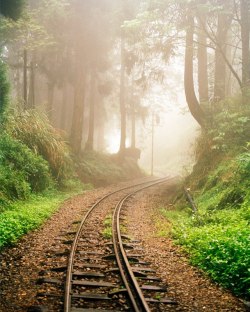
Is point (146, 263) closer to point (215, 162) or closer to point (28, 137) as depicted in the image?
point (215, 162)

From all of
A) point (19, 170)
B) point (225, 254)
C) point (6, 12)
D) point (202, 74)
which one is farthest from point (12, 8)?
point (202, 74)

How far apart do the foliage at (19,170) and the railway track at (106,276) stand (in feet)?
11.9

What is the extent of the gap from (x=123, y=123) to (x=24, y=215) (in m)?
22.1

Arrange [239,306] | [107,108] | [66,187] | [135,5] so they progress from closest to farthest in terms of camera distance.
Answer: [239,306]
[66,187]
[135,5]
[107,108]

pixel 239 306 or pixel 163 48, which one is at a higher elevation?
pixel 163 48

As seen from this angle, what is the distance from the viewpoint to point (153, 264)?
7715 millimetres

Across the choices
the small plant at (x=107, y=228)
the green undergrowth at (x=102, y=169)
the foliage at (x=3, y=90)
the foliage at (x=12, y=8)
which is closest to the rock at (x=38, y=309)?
the small plant at (x=107, y=228)

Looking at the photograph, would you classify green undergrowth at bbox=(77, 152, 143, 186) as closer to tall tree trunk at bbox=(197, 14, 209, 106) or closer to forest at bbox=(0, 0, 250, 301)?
forest at bbox=(0, 0, 250, 301)

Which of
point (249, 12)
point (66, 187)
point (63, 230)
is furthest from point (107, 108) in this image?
point (63, 230)

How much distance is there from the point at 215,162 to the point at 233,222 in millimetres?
6949

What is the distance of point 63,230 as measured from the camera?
34.0ft

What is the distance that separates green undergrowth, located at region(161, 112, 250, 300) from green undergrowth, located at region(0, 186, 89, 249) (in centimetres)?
437

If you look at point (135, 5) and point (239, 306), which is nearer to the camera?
point (239, 306)

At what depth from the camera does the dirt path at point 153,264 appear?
5703 millimetres
